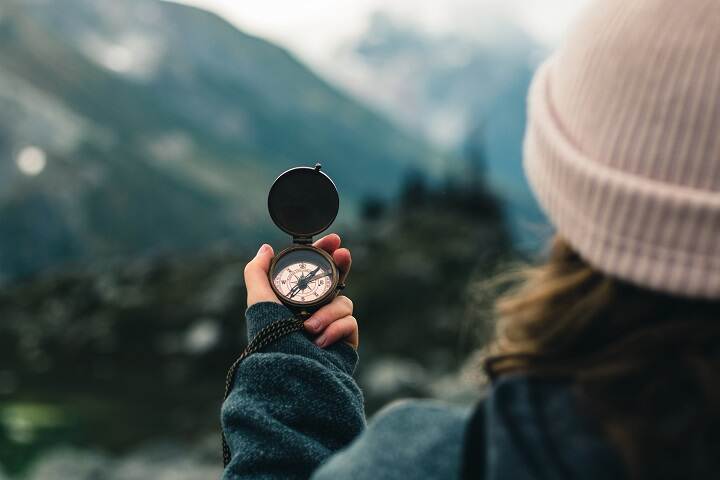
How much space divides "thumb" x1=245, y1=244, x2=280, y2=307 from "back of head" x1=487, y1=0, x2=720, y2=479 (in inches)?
38.4

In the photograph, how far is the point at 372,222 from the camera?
264 ft

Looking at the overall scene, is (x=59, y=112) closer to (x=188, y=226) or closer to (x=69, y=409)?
(x=188, y=226)

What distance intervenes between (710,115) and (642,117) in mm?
108

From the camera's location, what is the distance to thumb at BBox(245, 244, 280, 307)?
233cm

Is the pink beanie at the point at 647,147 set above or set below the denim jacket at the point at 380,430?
above

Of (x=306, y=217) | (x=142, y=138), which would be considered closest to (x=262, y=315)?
(x=306, y=217)

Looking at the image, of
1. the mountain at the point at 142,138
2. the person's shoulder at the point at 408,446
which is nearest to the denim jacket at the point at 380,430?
the person's shoulder at the point at 408,446

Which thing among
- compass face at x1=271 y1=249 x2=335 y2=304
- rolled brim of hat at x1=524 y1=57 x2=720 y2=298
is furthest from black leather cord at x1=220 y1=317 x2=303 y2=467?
rolled brim of hat at x1=524 y1=57 x2=720 y2=298

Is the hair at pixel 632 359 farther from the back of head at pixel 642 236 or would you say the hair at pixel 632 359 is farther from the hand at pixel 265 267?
the hand at pixel 265 267

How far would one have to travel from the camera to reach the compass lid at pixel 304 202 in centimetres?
262

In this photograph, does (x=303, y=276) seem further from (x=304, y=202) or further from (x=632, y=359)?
(x=632, y=359)

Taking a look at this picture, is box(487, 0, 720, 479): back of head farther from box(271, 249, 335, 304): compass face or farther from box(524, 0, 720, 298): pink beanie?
box(271, 249, 335, 304): compass face

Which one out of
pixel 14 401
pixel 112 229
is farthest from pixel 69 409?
pixel 112 229

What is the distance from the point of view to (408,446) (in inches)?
58.6
